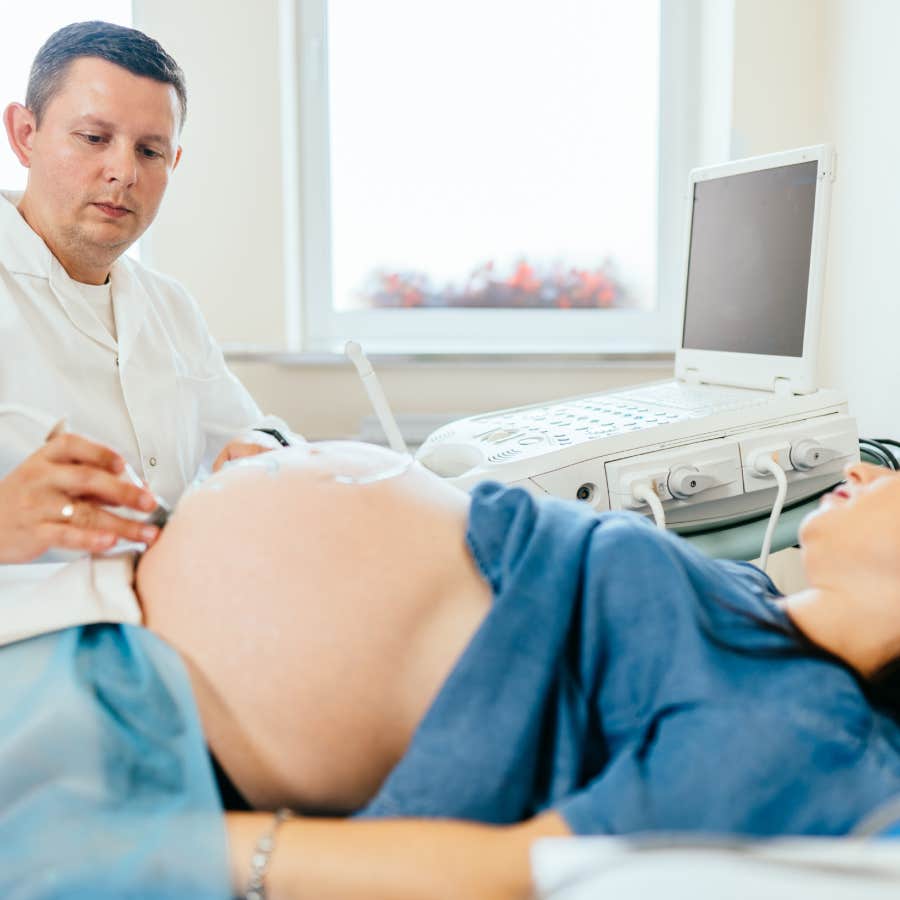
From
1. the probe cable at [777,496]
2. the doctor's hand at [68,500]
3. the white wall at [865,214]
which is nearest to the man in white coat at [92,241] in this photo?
the doctor's hand at [68,500]

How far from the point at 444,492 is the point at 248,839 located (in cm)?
37

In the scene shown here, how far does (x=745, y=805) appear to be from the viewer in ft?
2.24

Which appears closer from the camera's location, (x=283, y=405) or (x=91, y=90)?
→ (x=91, y=90)

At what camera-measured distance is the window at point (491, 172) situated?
7.86 feet

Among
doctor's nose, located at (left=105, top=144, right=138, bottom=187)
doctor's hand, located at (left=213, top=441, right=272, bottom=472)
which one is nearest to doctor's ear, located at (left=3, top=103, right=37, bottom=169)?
doctor's nose, located at (left=105, top=144, right=138, bottom=187)

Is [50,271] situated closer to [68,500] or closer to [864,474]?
[68,500]

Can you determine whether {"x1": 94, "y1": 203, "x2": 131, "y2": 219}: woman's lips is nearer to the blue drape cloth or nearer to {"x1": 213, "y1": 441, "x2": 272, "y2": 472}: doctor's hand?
{"x1": 213, "y1": 441, "x2": 272, "y2": 472}: doctor's hand

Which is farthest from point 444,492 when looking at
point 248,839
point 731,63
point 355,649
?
point 731,63

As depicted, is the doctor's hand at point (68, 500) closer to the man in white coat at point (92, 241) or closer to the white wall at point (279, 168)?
the man in white coat at point (92, 241)

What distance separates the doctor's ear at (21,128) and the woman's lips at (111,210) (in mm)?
134

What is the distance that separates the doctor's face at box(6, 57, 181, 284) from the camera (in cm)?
132

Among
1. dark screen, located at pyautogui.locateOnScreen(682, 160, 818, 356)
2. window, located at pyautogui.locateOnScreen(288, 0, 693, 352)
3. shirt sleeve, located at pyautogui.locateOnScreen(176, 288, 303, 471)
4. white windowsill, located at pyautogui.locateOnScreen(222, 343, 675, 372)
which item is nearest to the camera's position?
dark screen, located at pyautogui.locateOnScreen(682, 160, 818, 356)

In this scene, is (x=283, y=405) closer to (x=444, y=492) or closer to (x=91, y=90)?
(x=91, y=90)

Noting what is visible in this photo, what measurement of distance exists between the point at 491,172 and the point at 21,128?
51.6 inches
